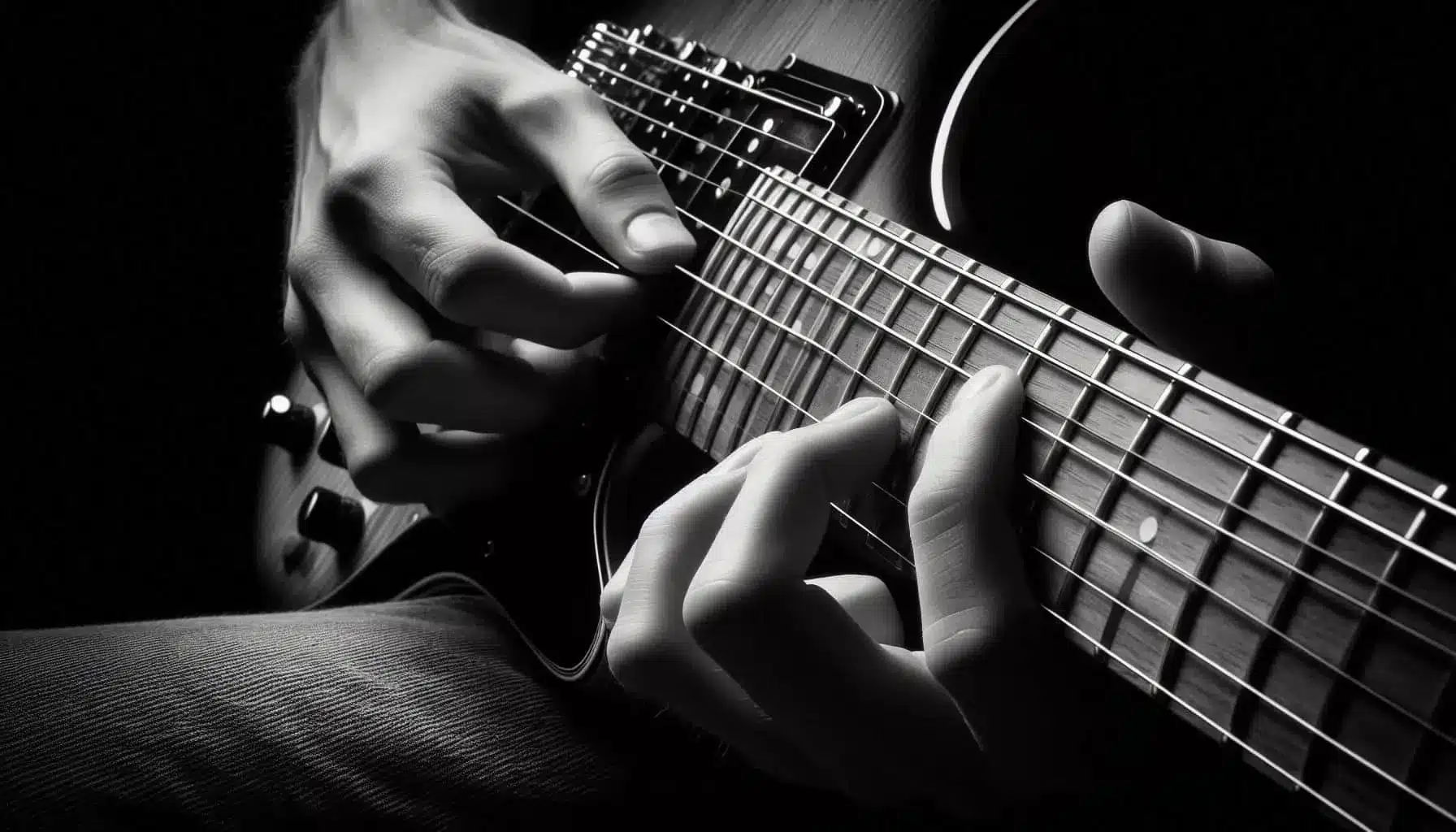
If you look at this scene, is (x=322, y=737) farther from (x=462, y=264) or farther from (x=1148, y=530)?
(x=1148, y=530)

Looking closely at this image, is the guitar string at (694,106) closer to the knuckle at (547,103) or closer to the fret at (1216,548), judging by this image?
the knuckle at (547,103)

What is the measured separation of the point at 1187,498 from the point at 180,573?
118 centimetres

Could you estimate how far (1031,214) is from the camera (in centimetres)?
59

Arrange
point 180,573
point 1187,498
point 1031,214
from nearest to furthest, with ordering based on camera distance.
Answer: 1. point 1187,498
2. point 1031,214
3. point 180,573

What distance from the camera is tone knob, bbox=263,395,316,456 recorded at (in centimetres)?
101

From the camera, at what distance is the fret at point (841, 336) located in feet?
1.61

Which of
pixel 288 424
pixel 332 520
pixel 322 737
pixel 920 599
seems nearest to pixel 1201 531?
pixel 920 599

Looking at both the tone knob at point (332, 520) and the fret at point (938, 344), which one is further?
the tone knob at point (332, 520)

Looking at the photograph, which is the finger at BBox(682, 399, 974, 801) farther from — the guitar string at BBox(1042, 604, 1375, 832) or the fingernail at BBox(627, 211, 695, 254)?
the fingernail at BBox(627, 211, 695, 254)

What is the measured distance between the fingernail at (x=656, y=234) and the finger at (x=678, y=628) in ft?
0.61

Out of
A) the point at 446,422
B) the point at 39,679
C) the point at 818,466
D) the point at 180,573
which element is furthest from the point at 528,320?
the point at 180,573

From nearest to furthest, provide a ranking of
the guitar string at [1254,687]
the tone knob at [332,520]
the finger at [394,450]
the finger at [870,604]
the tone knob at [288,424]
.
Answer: the guitar string at [1254,687]
the finger at [870,604]
the finger at [394,450]
the tone knob at [332,520]
the tone knob at [288,424]

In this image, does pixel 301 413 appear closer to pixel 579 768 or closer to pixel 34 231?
pixel 34 231

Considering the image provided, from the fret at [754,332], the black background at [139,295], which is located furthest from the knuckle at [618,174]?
the black background at [139,295]
